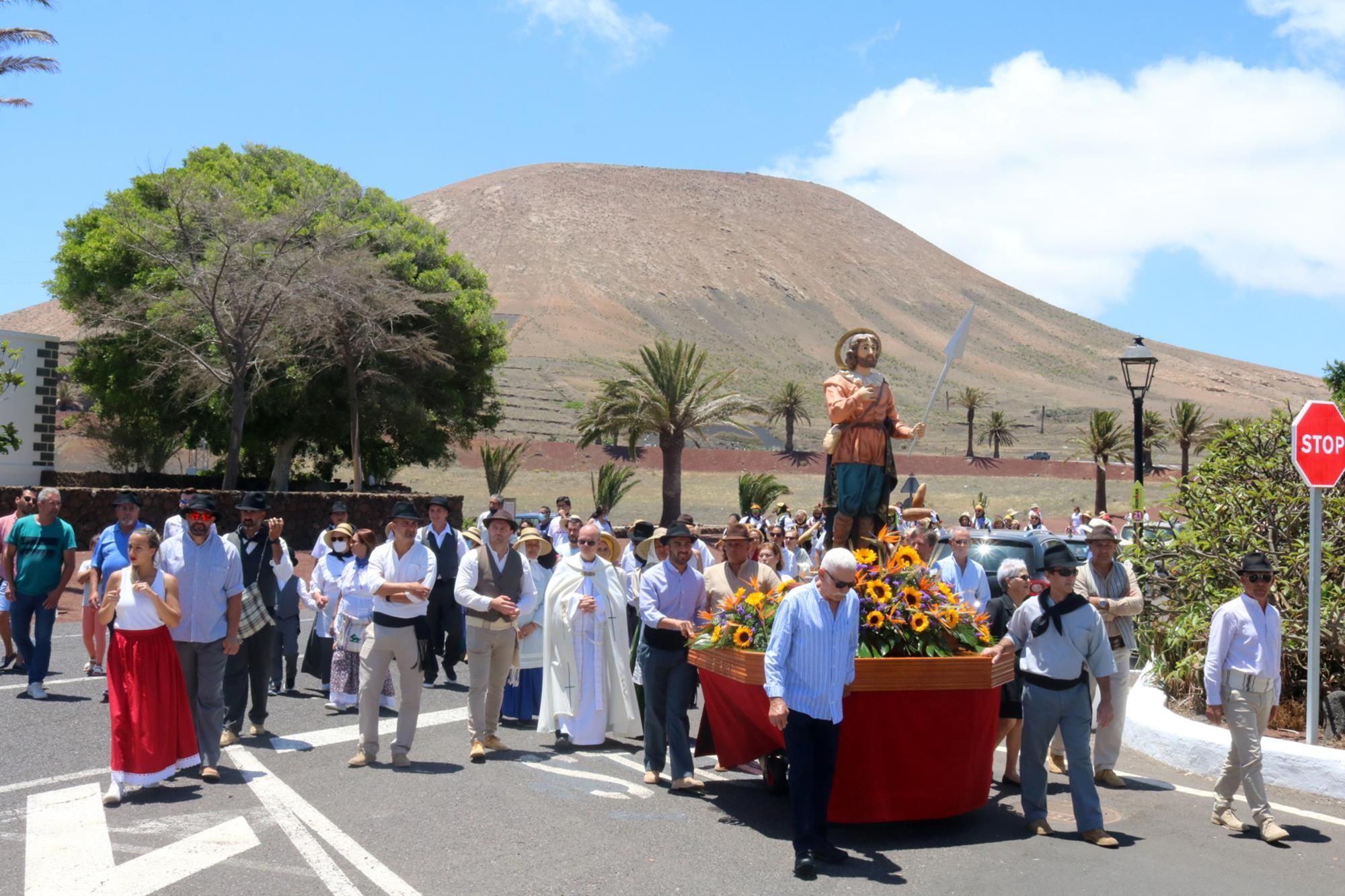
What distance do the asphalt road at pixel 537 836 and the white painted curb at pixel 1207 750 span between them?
0.11m

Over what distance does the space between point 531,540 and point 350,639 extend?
183cm

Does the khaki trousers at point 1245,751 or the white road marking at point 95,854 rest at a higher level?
the khaki trousers at point 1245,751

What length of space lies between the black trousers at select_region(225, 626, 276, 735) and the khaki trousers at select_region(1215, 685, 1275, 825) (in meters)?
6.47

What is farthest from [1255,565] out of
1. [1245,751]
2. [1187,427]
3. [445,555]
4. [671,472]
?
[1187,427]

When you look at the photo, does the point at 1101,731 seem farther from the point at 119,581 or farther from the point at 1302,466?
the point at 119,581

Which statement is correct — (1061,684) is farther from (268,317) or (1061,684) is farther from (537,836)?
(268,317)

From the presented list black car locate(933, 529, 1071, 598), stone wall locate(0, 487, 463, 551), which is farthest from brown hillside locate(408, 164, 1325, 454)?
black car locate(933, 529, 1071, 598)

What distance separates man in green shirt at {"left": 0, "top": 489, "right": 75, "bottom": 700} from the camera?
34.7ft

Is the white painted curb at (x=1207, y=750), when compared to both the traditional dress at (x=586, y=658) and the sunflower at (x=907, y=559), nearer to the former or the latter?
the sunflower at (x=907, y=559)

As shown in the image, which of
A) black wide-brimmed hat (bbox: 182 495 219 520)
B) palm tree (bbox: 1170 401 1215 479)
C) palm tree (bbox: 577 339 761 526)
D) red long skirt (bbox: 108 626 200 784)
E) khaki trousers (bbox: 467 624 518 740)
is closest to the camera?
red long skirt (bbox: 108 626 200 784)

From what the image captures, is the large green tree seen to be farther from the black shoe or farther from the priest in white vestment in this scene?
the black shoe

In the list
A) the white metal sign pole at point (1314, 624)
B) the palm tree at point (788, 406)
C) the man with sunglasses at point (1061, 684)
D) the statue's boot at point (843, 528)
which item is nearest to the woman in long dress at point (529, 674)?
the statue's boot at point (843, 528)

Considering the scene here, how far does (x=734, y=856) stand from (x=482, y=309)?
3510 cm

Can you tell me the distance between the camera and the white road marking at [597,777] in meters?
7.88
